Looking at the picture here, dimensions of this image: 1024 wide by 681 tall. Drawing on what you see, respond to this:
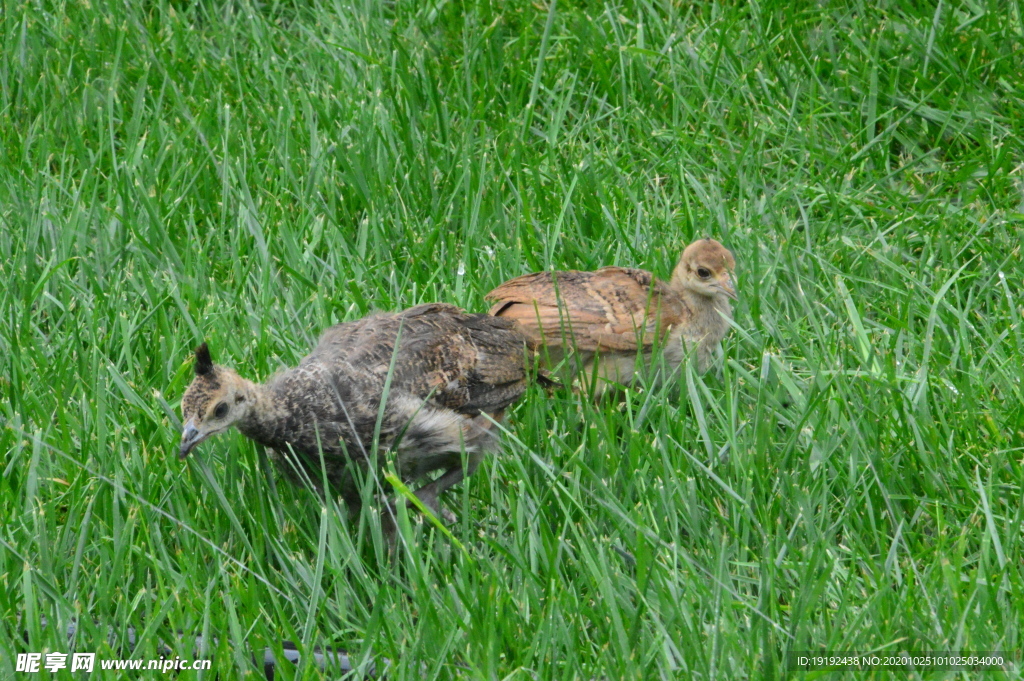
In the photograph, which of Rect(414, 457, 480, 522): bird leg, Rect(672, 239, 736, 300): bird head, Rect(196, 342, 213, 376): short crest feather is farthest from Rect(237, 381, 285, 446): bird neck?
Rect(672, 239, 736, 300): bird head

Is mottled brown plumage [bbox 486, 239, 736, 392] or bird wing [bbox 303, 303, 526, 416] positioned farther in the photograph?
mottled brown plumage [bbox 486, 239, 736, 392]

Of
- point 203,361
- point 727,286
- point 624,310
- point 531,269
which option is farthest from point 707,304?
point 203,361

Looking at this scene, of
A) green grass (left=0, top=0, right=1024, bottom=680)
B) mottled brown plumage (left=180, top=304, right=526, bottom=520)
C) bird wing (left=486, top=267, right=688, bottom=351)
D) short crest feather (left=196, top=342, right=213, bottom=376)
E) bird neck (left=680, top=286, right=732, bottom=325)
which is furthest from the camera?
bird neck (left=680, top=286, right=732, bottom=325)

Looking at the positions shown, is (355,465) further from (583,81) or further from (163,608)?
(583,81)

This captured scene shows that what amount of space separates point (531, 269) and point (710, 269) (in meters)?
0.86

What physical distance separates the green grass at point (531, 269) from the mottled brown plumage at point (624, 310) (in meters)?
0.19

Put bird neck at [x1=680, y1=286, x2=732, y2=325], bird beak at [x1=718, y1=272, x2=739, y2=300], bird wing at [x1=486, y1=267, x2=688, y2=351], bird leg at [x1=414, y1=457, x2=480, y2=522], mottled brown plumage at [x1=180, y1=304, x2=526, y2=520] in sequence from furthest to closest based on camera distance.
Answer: bird neck at [x1=680, y1=286, x2=732, y2=325] → bird beak at [x1=718, y1=272, x2=739, y2=300] → bird wing at [x1=486, y1=267, x2=688, y2=351] → bird leg at [x1=414, y1=457, x2=480, y2=522] → mottled brown plumage at [x1=180, y1=304, x2=526, y2=520]

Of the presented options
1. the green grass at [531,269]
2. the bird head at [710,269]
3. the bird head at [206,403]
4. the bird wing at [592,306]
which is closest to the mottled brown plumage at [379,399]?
the bird head at [206,403]

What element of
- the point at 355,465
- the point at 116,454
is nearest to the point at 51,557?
the point at 116,454

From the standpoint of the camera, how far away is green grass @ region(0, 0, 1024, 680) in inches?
147

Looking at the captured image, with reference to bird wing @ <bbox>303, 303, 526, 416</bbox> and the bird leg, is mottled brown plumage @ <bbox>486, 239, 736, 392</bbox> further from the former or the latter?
the bird leg

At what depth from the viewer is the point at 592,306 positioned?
5.47 meters

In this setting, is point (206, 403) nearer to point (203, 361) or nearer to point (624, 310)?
point (203, 361)

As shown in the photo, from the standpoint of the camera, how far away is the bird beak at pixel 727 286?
555cm
